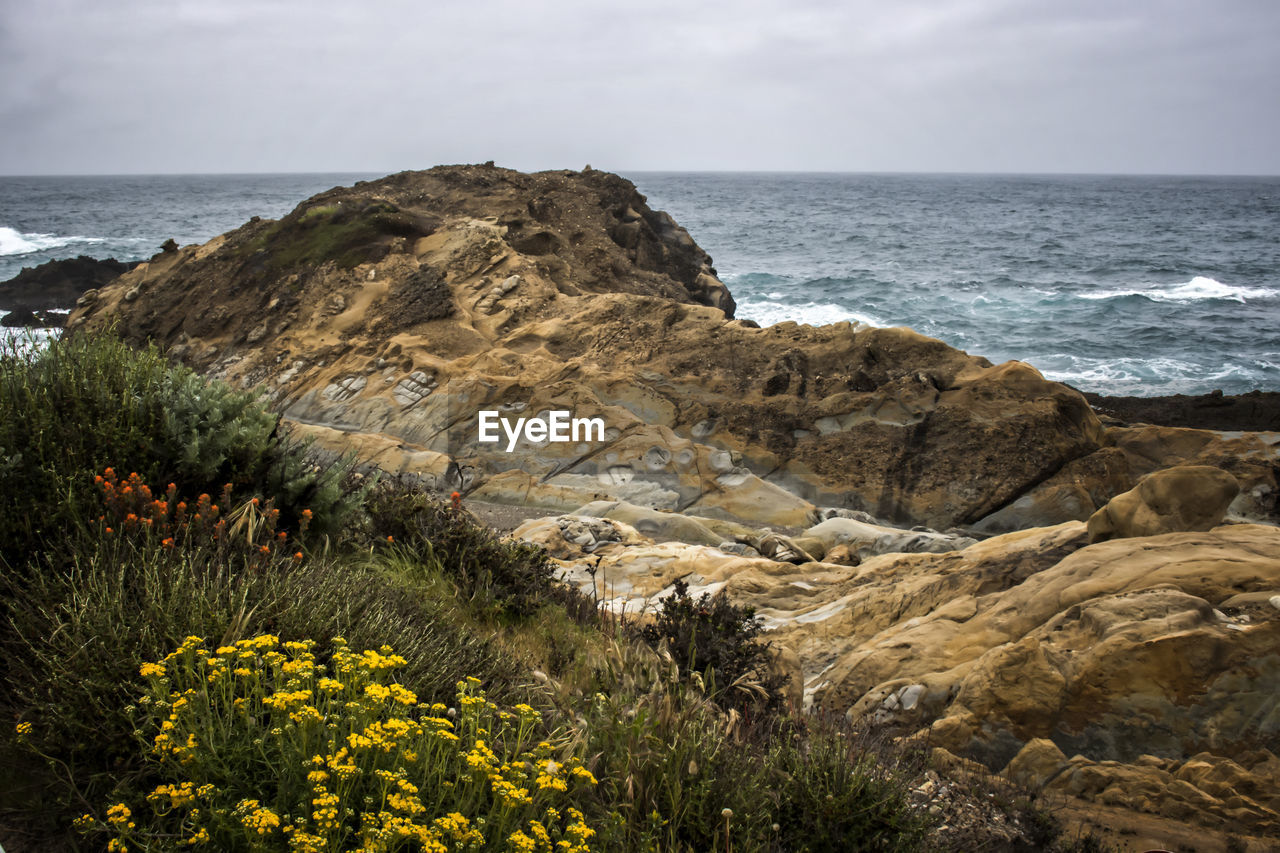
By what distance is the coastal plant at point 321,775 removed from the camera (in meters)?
2.66

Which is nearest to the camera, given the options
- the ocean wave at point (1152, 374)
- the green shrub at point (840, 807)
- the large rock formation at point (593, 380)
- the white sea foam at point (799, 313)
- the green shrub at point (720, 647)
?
the green shrub at point (840, 807)

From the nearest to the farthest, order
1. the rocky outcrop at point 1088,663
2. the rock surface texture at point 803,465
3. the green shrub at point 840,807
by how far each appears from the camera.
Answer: the green shrub at point 840,807 → the rocky outcrop at point 1088,663 → the rock surface texture at point 803,465

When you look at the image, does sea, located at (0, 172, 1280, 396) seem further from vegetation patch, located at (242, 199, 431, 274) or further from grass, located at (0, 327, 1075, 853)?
grass, located at (0, 327, 1075, 853)

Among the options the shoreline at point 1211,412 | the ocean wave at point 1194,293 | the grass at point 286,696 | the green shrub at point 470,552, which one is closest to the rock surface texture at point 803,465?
the green shrub at point 470,552

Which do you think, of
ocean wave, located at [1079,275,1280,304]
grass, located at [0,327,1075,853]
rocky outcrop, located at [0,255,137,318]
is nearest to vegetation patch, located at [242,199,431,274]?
grass, located at [0,327,1075,853]

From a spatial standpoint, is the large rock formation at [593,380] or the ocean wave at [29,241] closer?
the large rock formation at [593,380]

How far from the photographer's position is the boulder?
7.01 metres

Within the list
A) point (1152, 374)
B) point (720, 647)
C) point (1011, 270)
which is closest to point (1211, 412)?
point (1152, 374)

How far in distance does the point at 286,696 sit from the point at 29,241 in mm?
66396

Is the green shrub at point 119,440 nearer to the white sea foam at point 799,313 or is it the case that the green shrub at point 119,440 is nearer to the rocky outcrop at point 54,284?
the white sea foam at point 799,313

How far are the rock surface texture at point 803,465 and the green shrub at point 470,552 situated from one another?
1.92 feet

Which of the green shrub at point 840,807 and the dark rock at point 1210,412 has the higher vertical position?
the green shrub at point 840,807

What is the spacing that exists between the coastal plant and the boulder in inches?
226

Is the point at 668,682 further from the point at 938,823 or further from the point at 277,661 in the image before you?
the point at 277,661
